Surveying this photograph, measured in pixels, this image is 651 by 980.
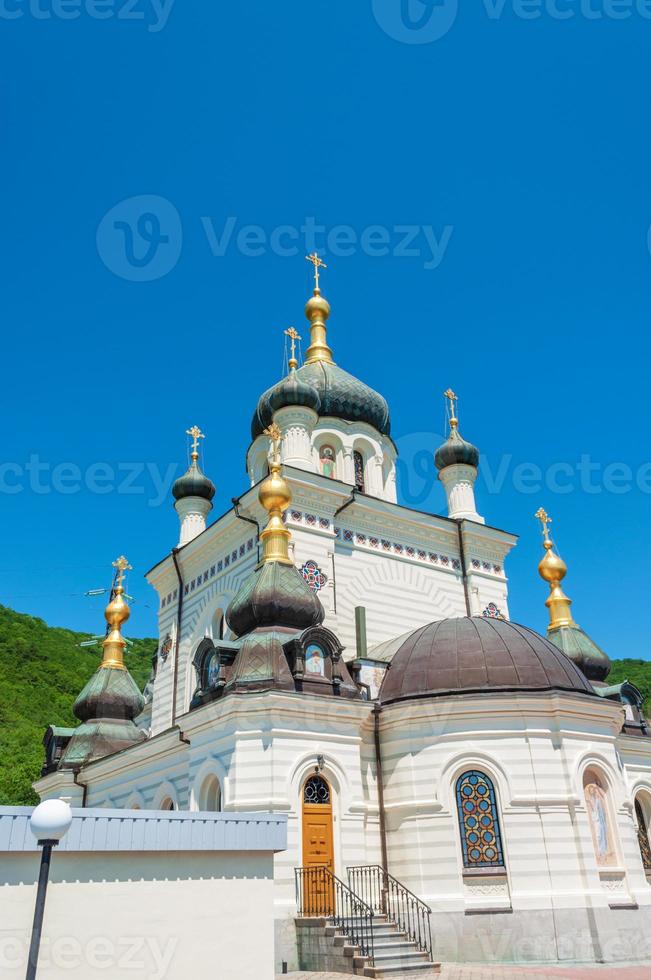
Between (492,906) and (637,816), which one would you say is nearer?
(492,906)

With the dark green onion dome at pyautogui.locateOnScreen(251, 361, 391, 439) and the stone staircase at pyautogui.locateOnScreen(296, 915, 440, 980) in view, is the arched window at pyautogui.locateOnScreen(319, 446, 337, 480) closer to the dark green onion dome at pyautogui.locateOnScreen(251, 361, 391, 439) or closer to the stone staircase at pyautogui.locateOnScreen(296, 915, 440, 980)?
the dark green onion dome at pyautogui.locateOnScreen(251, 361, 391, 439)

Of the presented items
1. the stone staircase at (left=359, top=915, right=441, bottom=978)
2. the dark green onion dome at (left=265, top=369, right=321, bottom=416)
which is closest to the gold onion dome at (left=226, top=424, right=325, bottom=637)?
the dark green onion dome at (left=265, top=369, right=321, bottom=416)

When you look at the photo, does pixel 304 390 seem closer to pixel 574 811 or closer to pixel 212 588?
pixel 212 588

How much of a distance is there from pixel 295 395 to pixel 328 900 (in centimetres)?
1343

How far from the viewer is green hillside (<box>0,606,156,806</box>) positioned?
1317 inches

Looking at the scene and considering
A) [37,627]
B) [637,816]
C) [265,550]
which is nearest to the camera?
[265,550]

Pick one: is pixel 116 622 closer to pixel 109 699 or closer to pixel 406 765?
pixel 109 699

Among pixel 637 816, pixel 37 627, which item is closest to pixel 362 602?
pixel 637 816

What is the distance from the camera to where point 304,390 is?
75.5 ft

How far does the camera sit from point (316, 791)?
1462 centimetres

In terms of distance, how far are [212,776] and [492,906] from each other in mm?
5449

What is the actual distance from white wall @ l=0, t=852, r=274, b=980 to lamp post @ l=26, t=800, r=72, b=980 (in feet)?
1.86

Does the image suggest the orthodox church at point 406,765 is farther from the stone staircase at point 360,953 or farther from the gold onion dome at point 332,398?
the gold onion dome at point 332,398

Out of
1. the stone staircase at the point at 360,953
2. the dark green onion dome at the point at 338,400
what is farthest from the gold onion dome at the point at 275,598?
the dark green onion dome at the point at 338,400
